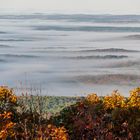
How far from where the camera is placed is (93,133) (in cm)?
1666

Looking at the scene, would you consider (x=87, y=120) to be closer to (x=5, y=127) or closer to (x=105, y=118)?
(x=105, y=118)

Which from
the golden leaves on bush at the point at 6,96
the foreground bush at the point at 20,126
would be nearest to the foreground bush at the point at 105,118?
the foreground bush at the point at 20,126

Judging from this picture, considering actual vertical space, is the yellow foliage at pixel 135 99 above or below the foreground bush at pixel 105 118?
above

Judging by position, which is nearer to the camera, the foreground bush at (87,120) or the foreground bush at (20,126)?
the foreground bush at (20,126)

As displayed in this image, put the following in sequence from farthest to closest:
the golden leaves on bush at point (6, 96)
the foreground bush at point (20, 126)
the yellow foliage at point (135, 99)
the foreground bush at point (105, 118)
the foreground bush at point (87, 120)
Answer: 1. the golden leaves on bush at point (6, 96)
2. the yellow foliage at point (135, 99)
3. the foreground bush at point (105, 118)
4. the foreground bush at point (87, 120)
5. the foreground bush at point (20, 126)

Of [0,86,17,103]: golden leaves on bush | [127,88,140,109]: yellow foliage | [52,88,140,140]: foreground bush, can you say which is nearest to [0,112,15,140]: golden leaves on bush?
[52,88,140,140]: foreground bush

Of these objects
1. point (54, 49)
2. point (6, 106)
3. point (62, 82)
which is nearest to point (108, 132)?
point (6, 106)

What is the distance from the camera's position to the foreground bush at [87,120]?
15.9 m

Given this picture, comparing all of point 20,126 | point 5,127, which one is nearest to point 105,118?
point 20,126

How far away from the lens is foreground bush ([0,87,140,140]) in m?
15.9

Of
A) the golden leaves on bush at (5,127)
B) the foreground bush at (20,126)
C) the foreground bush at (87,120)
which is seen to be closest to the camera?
the foreground bush at (20,126)

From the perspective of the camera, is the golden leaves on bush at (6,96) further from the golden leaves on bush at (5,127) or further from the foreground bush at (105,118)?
the golden leaves on bush at (5,127)

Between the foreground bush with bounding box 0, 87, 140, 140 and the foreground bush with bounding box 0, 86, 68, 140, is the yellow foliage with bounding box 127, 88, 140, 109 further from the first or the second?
the foreground bush with bounding box 0, 86, 68, 140

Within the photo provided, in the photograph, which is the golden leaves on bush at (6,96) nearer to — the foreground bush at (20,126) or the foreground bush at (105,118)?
the foreground bush at (20,126)
